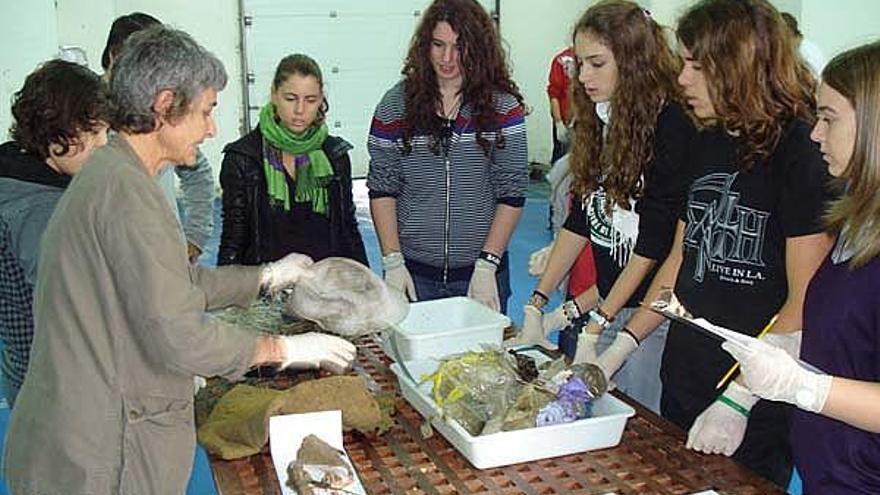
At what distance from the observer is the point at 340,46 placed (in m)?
7.30

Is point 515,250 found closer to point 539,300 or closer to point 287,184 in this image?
point 287,184

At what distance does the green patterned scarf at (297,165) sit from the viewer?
244 cm

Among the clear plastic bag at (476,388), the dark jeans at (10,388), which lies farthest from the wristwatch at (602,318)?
the dark jeans at (10,388)

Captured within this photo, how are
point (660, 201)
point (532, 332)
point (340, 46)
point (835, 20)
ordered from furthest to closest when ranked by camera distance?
point (340, 46) → point (835, 20) → point (532, 332) → point (660, 201)

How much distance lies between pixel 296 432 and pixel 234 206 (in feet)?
3.72

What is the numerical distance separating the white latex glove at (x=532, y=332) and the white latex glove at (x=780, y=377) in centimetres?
74

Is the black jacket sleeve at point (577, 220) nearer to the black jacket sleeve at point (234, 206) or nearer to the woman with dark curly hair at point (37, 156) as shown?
the black jacket sleeve at point (234, 206)

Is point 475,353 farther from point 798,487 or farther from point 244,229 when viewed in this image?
point 798,487

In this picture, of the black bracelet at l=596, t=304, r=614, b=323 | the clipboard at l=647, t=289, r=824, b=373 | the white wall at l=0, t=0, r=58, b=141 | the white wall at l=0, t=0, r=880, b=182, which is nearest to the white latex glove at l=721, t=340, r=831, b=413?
the clipboard at l=647, t=289, r=824, b=373

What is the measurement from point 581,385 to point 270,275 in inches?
23.7

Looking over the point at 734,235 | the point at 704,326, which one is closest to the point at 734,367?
the point at 734,235

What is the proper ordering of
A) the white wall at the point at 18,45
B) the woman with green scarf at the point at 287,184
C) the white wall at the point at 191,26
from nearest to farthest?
the woman with green scarf at the point at 287,184 → the white wall at the point at 18,45 → the white wall at the point at 191,26

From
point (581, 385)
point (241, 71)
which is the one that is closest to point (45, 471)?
point (581, 385)

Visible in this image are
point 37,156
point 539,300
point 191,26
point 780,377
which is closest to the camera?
point 780,377
